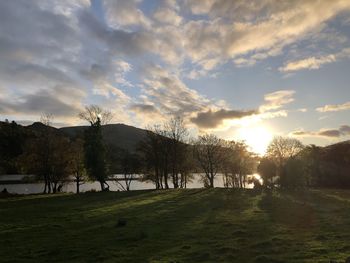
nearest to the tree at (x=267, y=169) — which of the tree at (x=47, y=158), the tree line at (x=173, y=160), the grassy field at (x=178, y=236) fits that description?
the tree line at (x=173, y=160)

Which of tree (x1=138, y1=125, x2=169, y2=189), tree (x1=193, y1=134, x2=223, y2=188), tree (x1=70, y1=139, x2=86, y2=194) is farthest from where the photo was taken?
tree (x1=193, y1=134, x2=223, y2=188)

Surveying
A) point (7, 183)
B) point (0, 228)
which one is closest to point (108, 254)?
point (0, 228)

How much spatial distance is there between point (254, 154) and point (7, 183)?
108 metres

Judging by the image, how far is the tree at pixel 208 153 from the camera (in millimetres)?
116350

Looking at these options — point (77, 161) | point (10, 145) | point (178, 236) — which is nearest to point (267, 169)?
point (77, 161)

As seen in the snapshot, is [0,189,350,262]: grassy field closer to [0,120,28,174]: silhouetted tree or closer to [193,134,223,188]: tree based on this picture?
[193,134,223,188]: tree

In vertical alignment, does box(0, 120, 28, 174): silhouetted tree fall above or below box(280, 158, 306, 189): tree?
above

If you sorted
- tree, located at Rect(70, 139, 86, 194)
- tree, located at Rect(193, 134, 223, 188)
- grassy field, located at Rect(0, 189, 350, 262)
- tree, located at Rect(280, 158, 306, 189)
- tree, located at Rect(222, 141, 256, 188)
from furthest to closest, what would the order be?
tree, located at Rect(222, 141, 256, 188) < tree, located at Rect(193, 134, 223, 188) < tree, located at Rect(280, 158, 306, 189) < tree, located at Rect(70, 139, 86, 194) < grassy field, located at Rect(0, 189, 350, 262)

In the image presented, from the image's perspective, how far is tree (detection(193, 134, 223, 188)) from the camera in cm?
11635

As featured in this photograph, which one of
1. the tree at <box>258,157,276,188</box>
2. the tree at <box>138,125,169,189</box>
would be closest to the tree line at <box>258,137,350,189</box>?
the tree at <box>258,157,276,188</box>

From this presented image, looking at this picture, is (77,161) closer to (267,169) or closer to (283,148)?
(267,169)

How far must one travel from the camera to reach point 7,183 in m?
159

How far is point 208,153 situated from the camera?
116 metres

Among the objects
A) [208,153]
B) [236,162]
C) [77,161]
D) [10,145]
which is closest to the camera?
[77,161]
